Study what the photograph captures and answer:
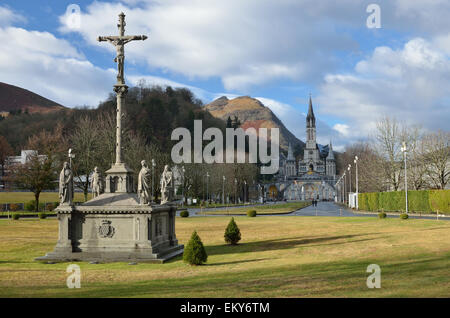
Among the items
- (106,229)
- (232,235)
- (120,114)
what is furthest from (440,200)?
(106,229)

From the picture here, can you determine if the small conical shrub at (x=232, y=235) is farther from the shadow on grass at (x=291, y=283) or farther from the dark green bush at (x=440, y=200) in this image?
the dark green bush at (x=440, y=200)

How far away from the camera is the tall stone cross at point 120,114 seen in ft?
57.5

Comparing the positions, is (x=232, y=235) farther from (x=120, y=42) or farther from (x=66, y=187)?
(x=120, y=42)

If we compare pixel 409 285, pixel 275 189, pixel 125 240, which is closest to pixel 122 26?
pixel 125 240

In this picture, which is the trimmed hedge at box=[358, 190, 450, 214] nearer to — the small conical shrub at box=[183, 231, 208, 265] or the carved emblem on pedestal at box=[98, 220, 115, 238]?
the small conical shrub at box=[183, 231, 208, 265]

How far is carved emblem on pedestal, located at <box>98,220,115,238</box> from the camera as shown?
645 inches

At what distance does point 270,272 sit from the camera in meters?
13.4

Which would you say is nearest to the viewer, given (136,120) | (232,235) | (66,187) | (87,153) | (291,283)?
(291,283)

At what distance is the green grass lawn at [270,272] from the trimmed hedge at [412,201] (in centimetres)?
2344

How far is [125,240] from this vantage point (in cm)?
1627

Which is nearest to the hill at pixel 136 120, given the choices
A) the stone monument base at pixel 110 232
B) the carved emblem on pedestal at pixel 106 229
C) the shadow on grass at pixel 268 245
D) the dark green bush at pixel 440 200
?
the dark green bush at pixel 440 200

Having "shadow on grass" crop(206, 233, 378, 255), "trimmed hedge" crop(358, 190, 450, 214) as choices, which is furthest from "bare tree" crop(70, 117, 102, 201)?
"shadow on grass" crop(206, 233, 378, 255)

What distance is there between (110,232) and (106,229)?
0.62 feet

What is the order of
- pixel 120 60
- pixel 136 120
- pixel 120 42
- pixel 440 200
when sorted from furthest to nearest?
pixel 136 120 → pixel 440 200 → pixel 120 60 → pixel 120 42
